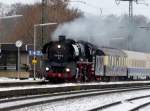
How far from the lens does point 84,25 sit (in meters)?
53.9

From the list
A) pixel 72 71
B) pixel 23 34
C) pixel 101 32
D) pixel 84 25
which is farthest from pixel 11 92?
pixel 23 34

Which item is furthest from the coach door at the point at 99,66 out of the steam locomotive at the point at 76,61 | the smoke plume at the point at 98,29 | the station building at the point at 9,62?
the station building at the point at 9,62

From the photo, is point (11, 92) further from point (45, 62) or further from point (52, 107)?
point (45, 62)

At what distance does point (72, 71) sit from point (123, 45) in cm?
6634

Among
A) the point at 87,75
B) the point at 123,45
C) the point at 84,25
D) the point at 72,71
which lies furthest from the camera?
the point at 123,45

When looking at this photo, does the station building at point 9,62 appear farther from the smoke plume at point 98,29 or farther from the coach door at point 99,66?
the coach door at point 99,66

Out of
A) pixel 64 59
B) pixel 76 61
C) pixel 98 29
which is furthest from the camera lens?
pixel 98 29

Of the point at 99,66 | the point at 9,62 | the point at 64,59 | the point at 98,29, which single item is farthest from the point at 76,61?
the point at 9,62

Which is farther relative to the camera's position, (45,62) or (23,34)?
(23,34)

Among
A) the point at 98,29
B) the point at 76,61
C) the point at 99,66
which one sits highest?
the point at 98,29

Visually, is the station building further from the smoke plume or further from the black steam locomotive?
the black steam locomotive

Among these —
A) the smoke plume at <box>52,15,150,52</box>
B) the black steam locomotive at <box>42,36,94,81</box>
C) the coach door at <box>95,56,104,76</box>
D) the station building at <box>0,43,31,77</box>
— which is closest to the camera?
the black steam locomotive at <box>42,36,94,81</box>

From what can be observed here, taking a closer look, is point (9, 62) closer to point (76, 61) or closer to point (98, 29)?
point (98, 29)

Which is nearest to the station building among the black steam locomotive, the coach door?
the coach door
